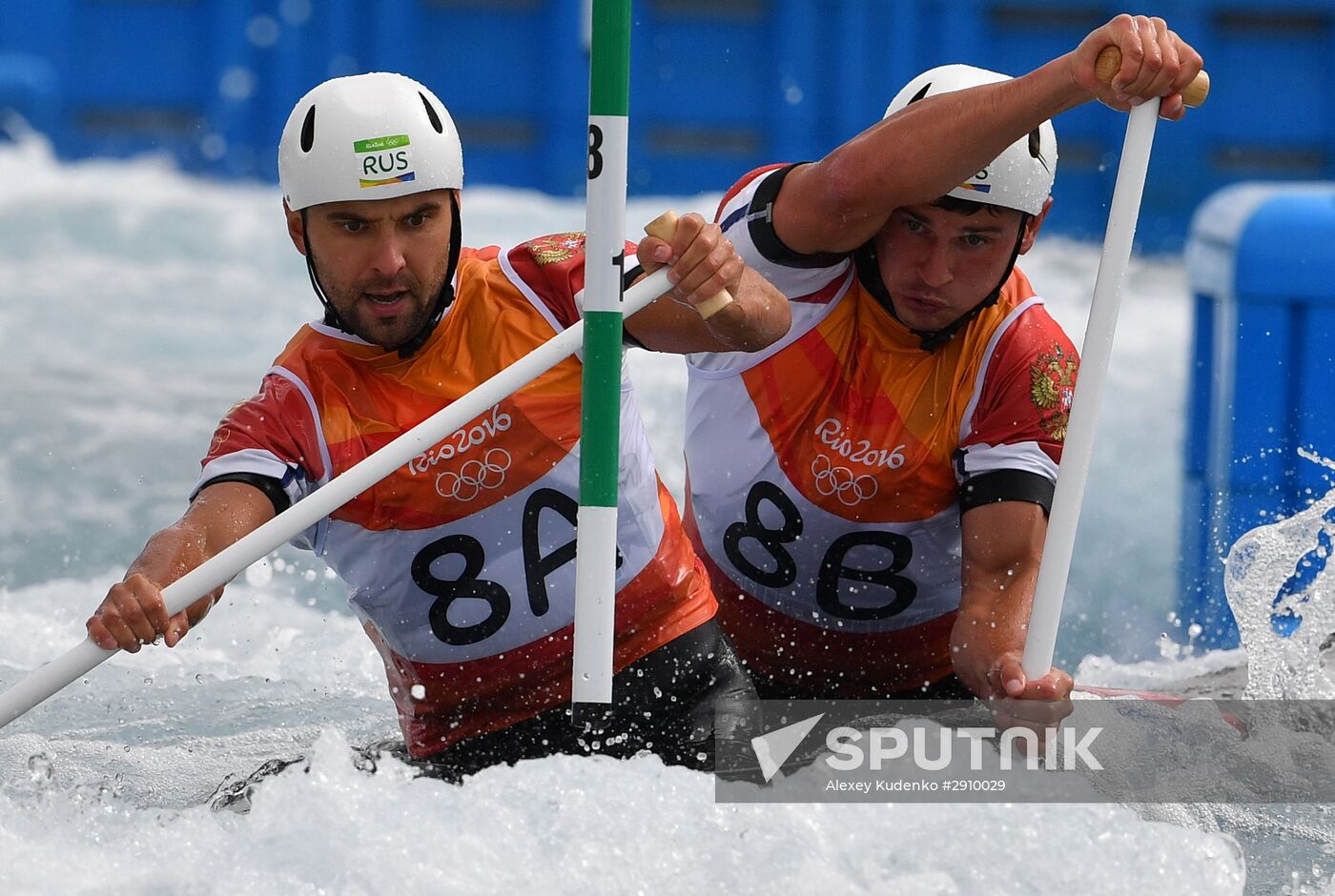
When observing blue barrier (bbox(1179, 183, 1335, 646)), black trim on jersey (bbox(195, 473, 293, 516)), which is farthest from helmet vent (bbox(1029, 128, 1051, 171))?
blue barrier (bbox(1179, 183, 1335, 646))

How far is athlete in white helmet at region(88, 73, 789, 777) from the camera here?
2.70 m

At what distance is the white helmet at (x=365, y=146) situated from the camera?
270cm

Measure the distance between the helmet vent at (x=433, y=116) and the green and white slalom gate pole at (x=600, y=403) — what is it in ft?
1.65

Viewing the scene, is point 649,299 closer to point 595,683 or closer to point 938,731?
point 595,683

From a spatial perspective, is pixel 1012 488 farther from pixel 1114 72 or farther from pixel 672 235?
pixel 672 235

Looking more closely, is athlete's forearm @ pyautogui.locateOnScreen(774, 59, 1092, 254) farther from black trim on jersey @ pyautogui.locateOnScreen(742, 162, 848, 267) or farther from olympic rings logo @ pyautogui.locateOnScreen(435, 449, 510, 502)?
olympic rings logo @ pyautogui.locateOnScreen(435, 449, 510, 502)

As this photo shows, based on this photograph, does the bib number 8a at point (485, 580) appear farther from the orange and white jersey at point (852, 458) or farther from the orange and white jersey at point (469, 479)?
the orange and white jersey at point (852, 458)

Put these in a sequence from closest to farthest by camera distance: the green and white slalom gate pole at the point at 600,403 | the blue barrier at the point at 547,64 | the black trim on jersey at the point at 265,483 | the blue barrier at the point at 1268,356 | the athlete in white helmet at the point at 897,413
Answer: the green and white slalom gate pole at the point at 600,403, the black trim on jersey at the point at 265,483, the athlete in white helmet at the point at 897,413, the blue barrier at the point at 1268,356, the blue barrier at the point at 547,64

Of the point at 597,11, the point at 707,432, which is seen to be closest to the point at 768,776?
the point at 707,432

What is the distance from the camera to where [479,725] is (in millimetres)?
2992

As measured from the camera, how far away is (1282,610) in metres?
4.23

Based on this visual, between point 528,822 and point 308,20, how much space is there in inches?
275
